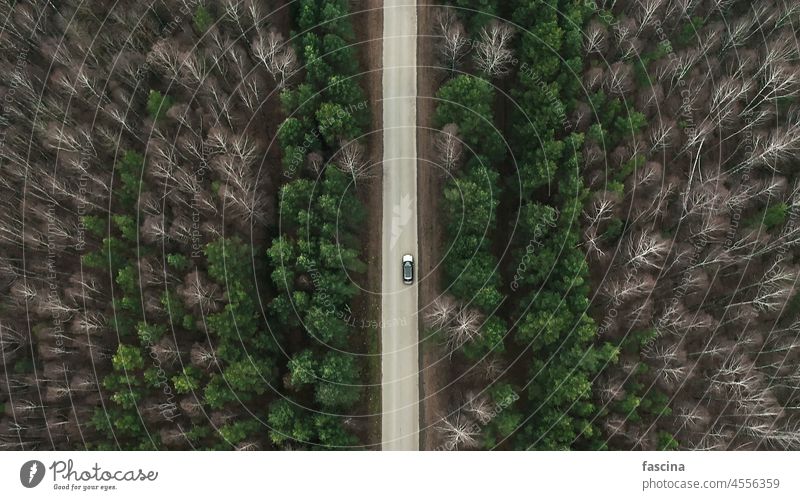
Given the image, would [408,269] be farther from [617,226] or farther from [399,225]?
[617,226]

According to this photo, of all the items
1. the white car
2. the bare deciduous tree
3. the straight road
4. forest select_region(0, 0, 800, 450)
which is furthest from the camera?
the white car

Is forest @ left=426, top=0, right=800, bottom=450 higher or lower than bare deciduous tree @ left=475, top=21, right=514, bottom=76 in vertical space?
lower

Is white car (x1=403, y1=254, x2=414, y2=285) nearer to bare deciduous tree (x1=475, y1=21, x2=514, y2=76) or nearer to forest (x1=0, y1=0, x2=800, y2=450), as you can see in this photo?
forest (x1=0, y1=0, x2=800, y2=450)

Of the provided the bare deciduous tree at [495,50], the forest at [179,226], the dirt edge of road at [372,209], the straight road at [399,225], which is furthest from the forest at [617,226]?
the forest at [179,226]

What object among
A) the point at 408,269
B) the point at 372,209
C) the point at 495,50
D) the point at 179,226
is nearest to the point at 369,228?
the point at 372,209

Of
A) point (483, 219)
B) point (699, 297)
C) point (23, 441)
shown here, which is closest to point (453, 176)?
point (483, 219)

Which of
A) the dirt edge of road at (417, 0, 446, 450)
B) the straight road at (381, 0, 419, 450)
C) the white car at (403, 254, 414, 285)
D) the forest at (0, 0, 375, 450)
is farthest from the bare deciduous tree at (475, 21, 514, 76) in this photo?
the white car at (403, 254, 414, 285)

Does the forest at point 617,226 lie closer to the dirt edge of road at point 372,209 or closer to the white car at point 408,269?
the white car at point 408,269
